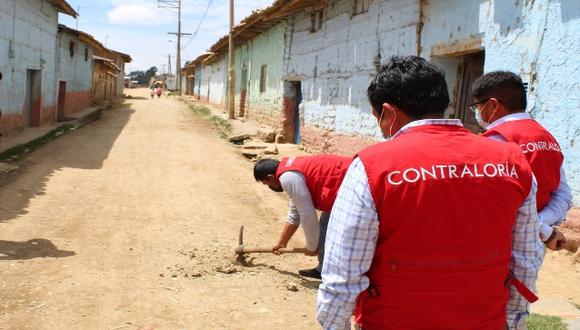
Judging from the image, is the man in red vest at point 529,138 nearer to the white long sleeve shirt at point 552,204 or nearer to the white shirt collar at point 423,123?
the white long sleeve shirt at point 552,204

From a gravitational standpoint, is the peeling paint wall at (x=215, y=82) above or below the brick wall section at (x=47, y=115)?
above

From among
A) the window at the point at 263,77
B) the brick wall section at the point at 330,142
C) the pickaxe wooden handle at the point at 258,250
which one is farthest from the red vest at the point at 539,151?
the window at the point at 263,77

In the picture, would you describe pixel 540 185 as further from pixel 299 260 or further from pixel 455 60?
pixel 455 60

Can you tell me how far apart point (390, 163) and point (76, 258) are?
4165mm

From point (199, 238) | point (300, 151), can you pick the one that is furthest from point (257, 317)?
point (300, 151)

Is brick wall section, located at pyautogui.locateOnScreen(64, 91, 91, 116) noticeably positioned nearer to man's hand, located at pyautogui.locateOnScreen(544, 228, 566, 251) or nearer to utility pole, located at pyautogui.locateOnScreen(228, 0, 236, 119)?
utility pole, located at pyautogui.locateOnScreen(228, 0, 236, 119)

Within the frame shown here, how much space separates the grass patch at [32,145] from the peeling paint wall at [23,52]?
0.77 metres

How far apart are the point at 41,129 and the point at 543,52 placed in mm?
13424

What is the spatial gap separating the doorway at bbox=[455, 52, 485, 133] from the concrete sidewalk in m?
8.76

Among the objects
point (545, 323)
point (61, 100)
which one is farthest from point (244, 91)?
point (545, 323)

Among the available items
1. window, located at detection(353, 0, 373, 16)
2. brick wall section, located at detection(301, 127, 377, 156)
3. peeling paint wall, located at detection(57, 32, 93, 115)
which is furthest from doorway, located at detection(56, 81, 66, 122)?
window, located at detection(353, 0, 373, 16)

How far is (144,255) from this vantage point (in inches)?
198

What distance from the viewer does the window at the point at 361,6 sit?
9897mm

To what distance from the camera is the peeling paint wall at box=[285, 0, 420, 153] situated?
28.8ft
